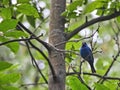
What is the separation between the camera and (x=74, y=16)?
1795mm

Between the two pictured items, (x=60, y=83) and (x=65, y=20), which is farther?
(x=65, y=20)

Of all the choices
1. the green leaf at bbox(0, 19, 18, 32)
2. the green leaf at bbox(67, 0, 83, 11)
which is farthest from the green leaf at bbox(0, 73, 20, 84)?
the green leaf at bbox(67, 0, 83, 11)

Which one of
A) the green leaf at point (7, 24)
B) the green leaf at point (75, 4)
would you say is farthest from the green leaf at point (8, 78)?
the green leaf at point (75, 4)

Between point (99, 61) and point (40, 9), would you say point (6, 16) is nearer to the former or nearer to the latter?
point (40, 9)

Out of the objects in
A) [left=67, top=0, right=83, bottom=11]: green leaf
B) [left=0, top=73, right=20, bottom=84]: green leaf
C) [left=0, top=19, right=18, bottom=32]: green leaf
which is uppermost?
[left=67, top=0, right=83, bottom=11]: green leaf

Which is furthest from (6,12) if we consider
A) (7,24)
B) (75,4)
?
(75,4)

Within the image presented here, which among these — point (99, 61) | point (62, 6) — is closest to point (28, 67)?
point (99, 61)

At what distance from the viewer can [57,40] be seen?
6.23 ft

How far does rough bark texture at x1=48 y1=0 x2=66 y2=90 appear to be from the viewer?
1.79 metres

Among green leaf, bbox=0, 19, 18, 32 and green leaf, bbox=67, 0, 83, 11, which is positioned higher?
green leaf, bbox=67, 0, 83, 11

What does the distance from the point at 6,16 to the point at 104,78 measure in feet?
1.84

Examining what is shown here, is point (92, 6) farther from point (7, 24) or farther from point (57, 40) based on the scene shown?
point (7, 24)

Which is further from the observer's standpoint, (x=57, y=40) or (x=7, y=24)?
(x=57, y=40)

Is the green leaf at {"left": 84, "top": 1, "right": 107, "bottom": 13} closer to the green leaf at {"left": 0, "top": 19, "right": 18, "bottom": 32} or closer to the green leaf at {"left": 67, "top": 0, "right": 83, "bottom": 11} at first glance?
the green leaf at {"left": 67, "top": 0, "right": 83, "bottom": 11}
